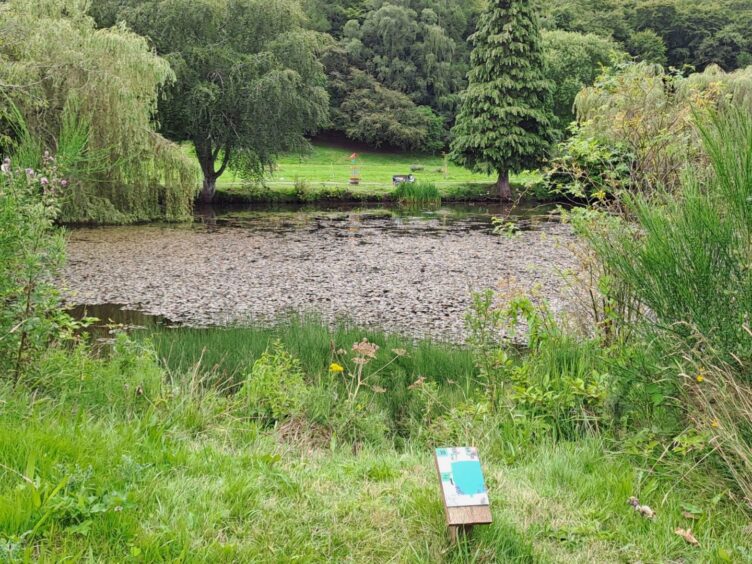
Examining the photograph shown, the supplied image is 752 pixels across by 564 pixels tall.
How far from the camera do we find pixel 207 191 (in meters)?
23.3

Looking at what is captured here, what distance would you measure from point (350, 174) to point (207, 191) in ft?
34.8

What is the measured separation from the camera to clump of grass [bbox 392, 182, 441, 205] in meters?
26.4

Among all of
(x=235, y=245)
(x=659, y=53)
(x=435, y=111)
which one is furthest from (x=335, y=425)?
(x=659, y=53)

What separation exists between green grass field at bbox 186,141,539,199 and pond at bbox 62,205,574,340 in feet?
13.4

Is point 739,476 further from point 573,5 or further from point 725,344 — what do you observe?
point 573,5

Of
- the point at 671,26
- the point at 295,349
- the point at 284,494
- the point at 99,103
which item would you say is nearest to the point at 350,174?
the point at 99,103

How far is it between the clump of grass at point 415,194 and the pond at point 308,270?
22.5ft

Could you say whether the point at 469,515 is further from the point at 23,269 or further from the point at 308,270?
the point at 308,270

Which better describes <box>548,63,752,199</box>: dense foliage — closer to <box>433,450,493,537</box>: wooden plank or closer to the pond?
the pond

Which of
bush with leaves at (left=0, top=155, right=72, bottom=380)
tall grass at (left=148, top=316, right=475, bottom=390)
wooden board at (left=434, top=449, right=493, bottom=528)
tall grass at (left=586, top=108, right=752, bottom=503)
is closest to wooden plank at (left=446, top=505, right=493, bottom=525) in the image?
wooden board at (left=434, top=449, right=493, bottom=528)

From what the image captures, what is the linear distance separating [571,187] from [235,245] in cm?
978

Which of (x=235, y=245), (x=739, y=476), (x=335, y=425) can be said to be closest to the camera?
(x=739, y=476)

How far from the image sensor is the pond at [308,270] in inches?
328

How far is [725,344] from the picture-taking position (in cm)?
312
